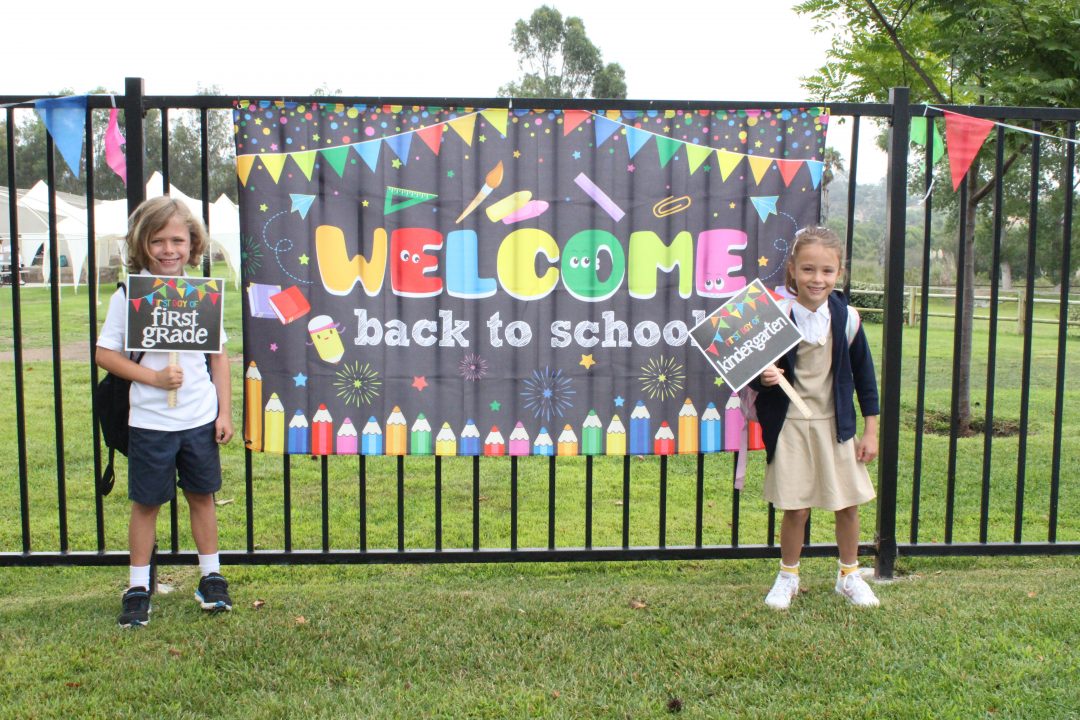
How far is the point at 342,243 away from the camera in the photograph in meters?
4.02

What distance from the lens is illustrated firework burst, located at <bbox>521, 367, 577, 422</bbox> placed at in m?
4.13

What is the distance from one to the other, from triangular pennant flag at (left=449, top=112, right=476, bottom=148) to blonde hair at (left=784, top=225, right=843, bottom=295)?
1471 millimetres

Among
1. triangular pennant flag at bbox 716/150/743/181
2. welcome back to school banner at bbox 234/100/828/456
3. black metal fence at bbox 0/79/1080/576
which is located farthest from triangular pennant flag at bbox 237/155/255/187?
triangular pennant flag at bbox 716/150/743/181

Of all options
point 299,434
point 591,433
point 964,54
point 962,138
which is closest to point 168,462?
point 299,434

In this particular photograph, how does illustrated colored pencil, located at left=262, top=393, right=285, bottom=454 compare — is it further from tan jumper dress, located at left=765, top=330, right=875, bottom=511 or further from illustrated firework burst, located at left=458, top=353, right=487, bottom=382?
tan jumper dress, located at left=765, top=330, right=875, bottom=511

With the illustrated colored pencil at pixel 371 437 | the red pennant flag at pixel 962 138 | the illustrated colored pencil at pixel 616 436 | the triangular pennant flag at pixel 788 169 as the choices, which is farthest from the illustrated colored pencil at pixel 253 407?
the red pennant flag at pixel 962 138

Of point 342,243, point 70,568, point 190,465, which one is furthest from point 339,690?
point 70,568

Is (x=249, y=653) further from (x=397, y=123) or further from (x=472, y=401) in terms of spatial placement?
(x=397, y=123)

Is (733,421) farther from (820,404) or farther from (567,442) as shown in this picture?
(567,442)

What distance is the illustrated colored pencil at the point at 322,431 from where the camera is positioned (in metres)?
4.09

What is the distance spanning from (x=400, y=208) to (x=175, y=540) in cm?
179

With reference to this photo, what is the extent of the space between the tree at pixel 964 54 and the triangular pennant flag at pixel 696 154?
159 cm

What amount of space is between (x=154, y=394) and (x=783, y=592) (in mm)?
2678

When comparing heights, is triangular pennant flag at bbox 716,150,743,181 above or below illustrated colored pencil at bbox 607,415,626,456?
above
